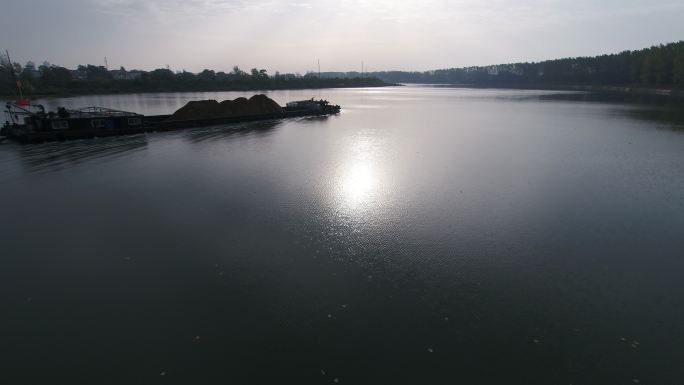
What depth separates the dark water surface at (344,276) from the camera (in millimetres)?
8539

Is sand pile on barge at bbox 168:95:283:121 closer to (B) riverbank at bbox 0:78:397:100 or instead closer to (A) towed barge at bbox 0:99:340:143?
(A) towed barge at bbox 0:99:340:143

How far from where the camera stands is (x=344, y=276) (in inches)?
477

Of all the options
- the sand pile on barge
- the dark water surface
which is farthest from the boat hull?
the dark water surface

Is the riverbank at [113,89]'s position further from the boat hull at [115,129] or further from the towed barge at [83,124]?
the boat hull at [115,129]

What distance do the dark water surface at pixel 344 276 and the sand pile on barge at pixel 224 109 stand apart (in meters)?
→ 28.2

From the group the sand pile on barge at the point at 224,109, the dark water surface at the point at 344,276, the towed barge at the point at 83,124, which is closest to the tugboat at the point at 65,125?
the towed barge at the point at 83,124

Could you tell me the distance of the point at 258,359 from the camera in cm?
860

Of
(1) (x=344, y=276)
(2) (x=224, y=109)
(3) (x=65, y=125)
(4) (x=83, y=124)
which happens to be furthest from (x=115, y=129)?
(1) (x=344, y=276)

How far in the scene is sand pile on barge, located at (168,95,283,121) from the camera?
52.8 meters

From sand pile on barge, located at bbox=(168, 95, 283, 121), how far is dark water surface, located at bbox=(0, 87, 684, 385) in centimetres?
2823

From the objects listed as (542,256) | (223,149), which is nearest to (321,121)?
(223,149)

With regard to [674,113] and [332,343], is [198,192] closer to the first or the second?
[332,343]

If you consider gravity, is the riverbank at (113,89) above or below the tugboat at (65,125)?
above

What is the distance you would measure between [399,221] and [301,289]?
274 inches
